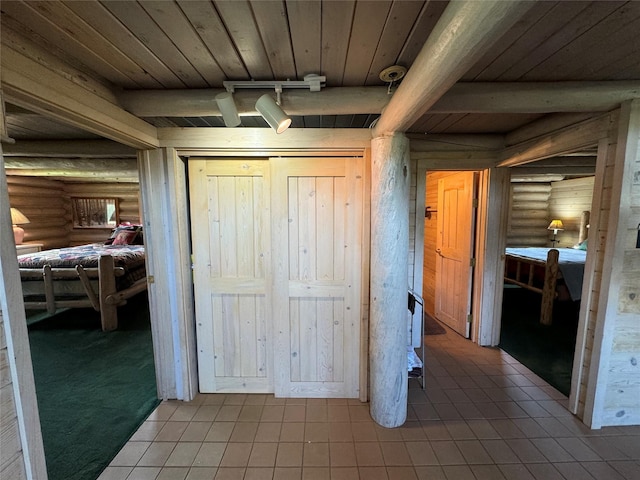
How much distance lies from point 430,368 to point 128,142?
3281 mm

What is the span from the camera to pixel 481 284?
3.06 m

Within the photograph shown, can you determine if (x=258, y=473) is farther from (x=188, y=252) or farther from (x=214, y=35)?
(x=214, y=35)

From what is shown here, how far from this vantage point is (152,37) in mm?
1259

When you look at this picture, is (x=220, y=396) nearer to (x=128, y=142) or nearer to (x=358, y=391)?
(x=358, y=391)

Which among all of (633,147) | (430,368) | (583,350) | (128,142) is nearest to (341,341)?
(430,368)

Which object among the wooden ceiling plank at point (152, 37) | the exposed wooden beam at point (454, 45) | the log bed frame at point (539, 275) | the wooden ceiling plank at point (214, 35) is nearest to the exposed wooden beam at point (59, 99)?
the wooden ceiling plank at point (152, 37)

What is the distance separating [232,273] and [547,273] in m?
4.09

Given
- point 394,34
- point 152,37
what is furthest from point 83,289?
point 394,34

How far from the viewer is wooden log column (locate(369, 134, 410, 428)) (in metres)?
1.77

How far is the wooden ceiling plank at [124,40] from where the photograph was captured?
1.08m

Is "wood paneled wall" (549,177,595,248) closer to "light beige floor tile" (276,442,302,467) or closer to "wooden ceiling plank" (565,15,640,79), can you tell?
"wooden ceiling plank" (565,15,640,79)

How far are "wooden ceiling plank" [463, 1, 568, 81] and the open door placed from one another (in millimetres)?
1796

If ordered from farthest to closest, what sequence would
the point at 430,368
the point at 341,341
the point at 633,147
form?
the point at 430,368, the point at 341,341, the point at 633,147

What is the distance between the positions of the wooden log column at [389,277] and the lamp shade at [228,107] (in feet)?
3.07
